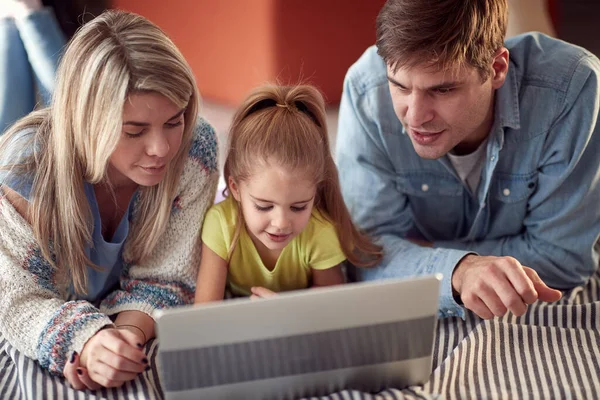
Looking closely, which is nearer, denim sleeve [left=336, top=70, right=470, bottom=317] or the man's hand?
the man's hand

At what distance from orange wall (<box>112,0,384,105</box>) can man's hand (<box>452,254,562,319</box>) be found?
1.50 meters

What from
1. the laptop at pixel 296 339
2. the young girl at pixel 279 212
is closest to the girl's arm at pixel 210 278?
the young girl at pixel 279 212

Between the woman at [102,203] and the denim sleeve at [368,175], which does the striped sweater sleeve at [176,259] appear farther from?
the denim sleeve at [368,175]

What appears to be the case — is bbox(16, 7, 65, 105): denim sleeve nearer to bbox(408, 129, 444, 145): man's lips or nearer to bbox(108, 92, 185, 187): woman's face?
bbox(108, 92, 185, 187): woman's face

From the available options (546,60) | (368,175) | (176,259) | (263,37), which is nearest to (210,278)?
(176,259)

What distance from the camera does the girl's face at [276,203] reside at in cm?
126

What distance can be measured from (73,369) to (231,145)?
1.50ft

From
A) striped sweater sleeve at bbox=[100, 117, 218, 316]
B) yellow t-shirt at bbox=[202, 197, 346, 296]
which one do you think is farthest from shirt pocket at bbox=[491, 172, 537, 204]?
striped sweater sleeve at bbox=[100, 117, 218, 316]

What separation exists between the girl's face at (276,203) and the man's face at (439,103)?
0.73ft

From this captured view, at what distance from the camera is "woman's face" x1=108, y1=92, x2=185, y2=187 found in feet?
3.94

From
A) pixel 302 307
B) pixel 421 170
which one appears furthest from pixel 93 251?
pixel 421 170

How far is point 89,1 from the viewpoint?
2.65 m

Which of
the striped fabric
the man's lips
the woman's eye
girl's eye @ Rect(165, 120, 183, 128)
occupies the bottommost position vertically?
the striped fabric

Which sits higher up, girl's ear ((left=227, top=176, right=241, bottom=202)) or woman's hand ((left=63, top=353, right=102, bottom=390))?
girl's ear ((left=227, top=176, right=241, bottom=202))
